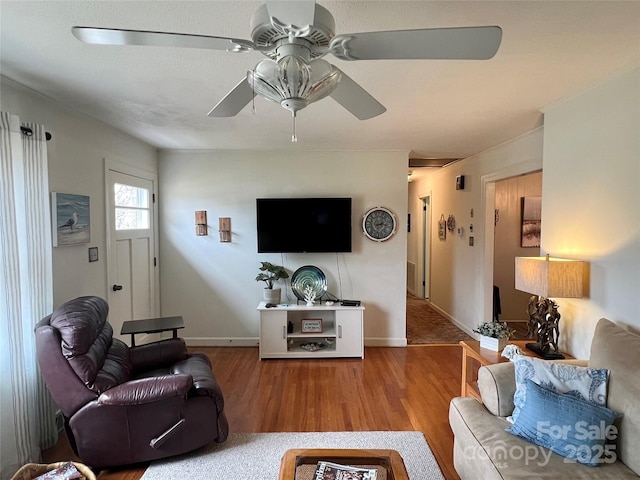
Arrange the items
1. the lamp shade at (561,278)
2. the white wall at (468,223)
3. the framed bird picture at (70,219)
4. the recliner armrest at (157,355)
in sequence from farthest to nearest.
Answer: the white wall at (468,223) → the recliner armrest at (157,355) → the framed bird picture at (70,219) → the lamp shade at (561,278)

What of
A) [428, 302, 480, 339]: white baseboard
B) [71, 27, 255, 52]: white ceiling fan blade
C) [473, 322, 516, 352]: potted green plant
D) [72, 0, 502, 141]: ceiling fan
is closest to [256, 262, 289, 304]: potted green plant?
[473, 322, 516, 352]: potted green plant

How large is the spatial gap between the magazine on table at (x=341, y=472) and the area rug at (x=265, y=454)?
2.27 ft

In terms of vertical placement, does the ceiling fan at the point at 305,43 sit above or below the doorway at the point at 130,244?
above

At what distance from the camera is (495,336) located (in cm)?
247

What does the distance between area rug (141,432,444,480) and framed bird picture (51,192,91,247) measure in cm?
170

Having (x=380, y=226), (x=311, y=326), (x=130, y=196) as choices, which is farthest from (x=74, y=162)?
(x=380, y=226)

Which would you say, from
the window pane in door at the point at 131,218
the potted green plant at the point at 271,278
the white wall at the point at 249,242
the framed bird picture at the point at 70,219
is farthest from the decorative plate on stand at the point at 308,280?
the framed bird picture at the point at 70,219

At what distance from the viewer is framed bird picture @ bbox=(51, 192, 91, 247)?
244cm

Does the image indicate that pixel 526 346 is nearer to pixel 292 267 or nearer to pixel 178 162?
pixel 292 267

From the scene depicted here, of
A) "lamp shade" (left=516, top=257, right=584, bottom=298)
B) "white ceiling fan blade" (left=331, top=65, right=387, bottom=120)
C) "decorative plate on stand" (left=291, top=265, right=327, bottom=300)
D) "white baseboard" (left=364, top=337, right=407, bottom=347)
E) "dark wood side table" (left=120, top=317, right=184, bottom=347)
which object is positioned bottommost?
"white baseboard" (left=364, top=337, right=407, bottom=347)

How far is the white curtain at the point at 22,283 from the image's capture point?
6.46 ft

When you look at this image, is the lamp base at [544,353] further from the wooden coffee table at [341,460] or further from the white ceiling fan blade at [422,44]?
the white ceiling fan blade at [422,44]

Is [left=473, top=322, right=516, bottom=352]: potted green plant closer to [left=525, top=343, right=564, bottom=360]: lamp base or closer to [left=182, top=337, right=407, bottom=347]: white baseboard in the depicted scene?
[left=525, top=343, right=564, bottom=360]: lamp base

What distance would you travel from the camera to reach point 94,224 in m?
2.93
